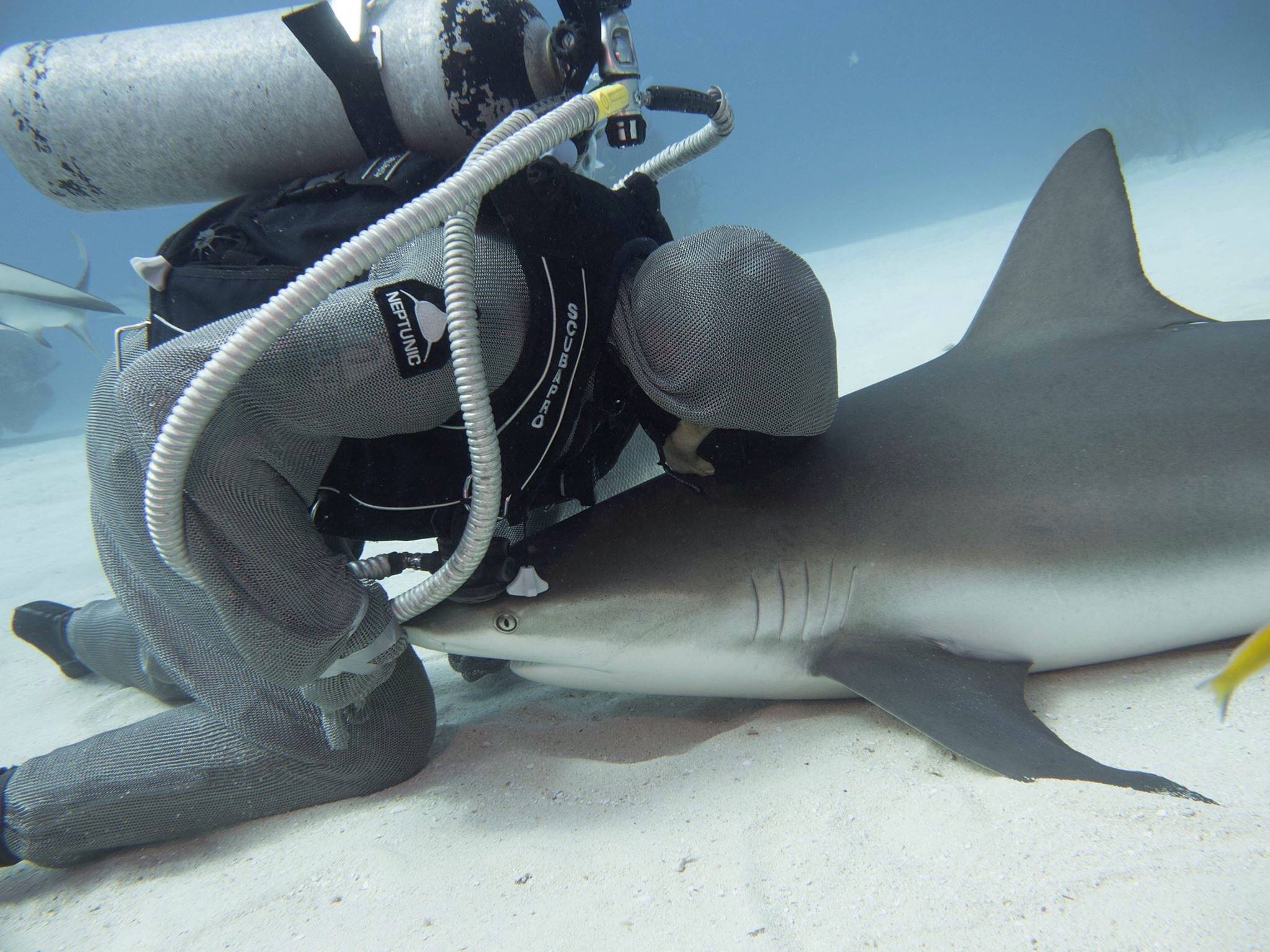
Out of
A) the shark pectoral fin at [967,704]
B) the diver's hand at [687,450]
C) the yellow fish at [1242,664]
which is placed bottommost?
the shark pectoral fin at [967,704]

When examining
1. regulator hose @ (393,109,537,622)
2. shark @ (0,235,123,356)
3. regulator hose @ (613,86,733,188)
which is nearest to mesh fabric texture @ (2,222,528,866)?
regulator hose @ (393,109,537,622)

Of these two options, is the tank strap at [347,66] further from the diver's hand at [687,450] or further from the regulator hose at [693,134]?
the diver's hand at [687,450]

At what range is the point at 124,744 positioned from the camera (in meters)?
2.06

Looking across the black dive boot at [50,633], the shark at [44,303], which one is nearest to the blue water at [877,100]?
the shark at [44,303]

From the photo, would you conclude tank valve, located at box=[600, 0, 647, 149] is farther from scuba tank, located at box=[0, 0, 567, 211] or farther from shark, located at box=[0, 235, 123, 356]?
shark, located at box=[0, 235, 123, 356]

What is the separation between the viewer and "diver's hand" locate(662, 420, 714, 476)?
2049 mm

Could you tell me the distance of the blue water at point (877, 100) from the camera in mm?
30672

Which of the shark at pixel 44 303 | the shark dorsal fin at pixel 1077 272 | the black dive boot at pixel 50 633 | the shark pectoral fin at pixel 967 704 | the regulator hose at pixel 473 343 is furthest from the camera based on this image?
the shark at pixel 44 303

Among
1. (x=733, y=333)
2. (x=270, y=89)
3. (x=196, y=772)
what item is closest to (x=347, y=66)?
(x=270, y=89)

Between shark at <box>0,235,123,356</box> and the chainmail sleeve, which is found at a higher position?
shark at <box>0,235,123,356</box>

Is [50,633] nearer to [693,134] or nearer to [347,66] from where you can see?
[347,66]

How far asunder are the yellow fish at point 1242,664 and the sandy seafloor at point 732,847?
2.41ft

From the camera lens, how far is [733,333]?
157cm

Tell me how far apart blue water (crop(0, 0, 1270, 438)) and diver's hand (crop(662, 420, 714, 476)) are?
747cm
